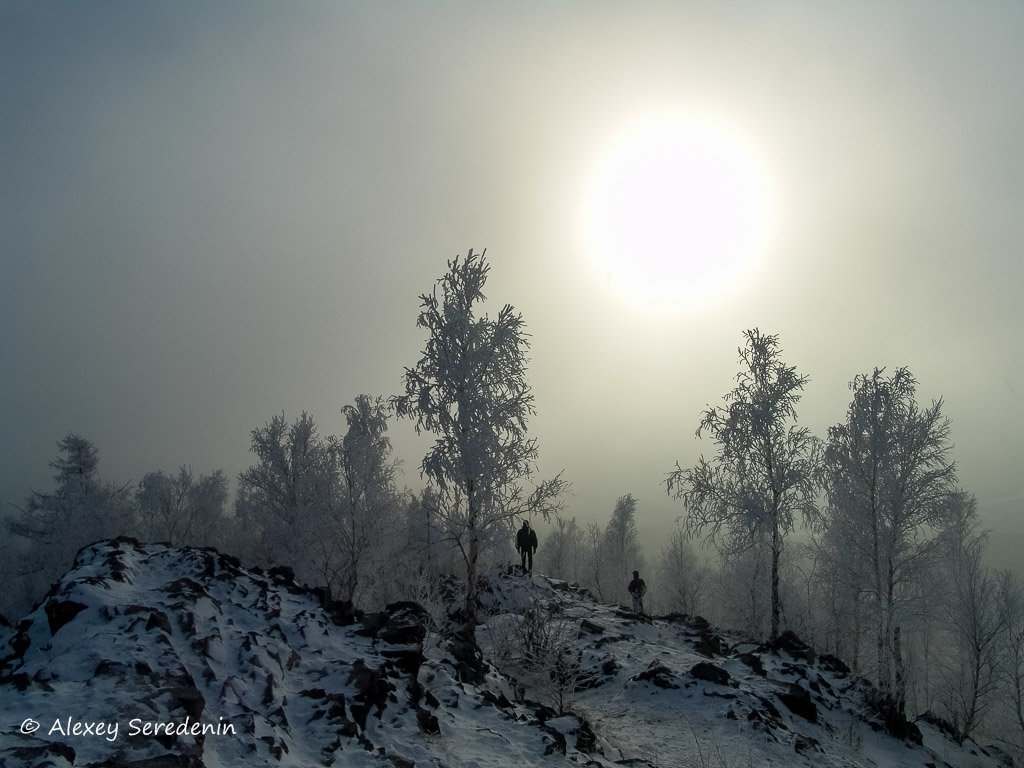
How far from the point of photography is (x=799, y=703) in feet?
45.4

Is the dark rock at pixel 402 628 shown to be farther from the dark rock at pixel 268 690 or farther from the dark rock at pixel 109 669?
the dark rock at pixel 109 669

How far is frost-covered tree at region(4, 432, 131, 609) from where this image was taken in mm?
28797

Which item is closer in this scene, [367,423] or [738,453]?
[738,453]

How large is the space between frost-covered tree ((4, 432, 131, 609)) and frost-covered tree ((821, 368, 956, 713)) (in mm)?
34581

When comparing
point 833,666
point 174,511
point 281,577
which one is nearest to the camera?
point 281,577

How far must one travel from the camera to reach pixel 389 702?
359 inches

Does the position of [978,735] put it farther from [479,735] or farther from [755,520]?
[479,735]

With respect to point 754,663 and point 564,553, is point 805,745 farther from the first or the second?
point 564,553

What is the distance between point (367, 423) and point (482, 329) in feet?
33.0

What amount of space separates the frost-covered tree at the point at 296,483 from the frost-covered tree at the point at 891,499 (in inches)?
743

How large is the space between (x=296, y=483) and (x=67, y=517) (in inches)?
614

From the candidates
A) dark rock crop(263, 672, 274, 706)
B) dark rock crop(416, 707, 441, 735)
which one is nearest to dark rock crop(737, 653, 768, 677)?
dark rock crop(416, 707, 441, 735)

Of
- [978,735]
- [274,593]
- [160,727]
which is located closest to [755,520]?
[274,593]

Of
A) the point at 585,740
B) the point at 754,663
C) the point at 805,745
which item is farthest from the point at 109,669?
the point at 754,663
